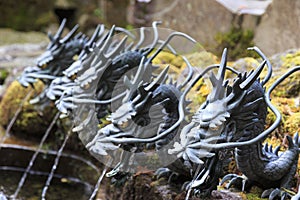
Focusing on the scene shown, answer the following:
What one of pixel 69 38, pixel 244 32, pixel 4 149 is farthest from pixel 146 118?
pixel 244 32

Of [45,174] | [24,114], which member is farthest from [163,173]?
[24,114]

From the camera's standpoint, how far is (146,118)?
218 centimetres

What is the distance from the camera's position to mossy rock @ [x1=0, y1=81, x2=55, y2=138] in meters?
3.67

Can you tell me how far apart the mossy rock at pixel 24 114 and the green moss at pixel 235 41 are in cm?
143

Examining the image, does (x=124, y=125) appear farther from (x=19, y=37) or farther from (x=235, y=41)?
(x=19, y=37)

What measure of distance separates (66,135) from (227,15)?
1.87 meters

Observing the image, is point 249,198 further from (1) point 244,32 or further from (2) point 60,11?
(2) point 60,11

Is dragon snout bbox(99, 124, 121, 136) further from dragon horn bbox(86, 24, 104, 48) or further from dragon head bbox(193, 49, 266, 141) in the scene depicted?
dragon horn bbox(86, 24, 104, 48)

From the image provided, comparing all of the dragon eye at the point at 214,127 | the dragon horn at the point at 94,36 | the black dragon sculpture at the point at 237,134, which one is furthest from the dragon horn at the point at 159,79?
the dragon horn at the point at 94,36

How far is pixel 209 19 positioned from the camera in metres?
4.70

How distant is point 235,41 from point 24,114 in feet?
5.89

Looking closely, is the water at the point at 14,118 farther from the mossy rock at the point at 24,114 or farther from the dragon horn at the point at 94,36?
the dragon horn at the point at 94,36

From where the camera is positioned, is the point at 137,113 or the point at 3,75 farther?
the point at 3,75

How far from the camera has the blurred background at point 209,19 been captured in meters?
3.82
